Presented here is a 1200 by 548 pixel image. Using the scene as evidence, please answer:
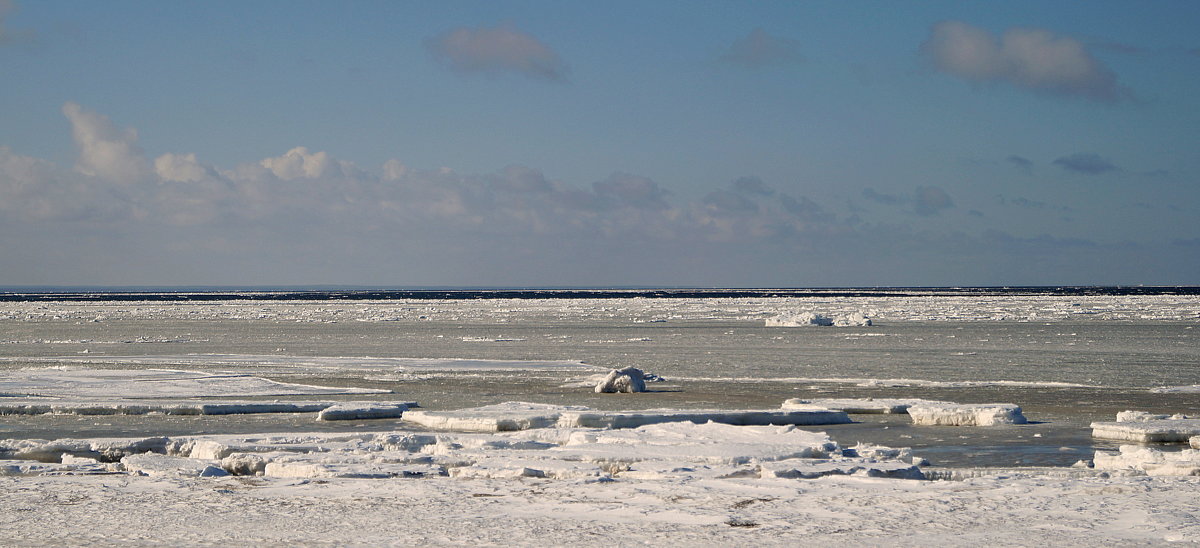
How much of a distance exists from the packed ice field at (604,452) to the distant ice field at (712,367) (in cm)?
9

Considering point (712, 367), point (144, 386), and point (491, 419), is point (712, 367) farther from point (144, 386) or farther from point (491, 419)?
point (491, 419)

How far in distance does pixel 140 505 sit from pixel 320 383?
9.49 meters

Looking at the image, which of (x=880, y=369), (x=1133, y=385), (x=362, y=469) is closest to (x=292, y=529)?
(x=362, y=469)

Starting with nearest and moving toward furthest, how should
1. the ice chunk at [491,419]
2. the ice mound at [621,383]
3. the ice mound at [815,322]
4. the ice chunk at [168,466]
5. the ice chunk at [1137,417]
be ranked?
the ice chunk at [168,466] < the ice chunk at [491,419] < the ice chunk at [1137,417] < the ice mound at [621,383] < the ice mound at [815,322]

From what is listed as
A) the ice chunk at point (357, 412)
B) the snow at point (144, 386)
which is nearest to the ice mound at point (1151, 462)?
the ice chunk at point (357, 412)

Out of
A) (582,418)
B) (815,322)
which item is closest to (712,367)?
(582,418)

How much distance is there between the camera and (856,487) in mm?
6945

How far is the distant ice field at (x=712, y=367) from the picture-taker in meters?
10.6

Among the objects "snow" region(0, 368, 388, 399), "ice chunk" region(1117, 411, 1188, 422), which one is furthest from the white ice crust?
"snow" region(0, 368, 388, 399)

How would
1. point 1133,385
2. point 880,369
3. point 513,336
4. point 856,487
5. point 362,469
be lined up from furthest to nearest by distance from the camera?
point 513,336
point 880,369
point 1133,385
point 362,469
point 856,487

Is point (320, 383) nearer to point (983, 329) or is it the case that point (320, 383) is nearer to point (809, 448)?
point (809, 448)

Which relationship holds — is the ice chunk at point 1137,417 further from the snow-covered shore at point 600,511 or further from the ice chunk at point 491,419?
the ice chunk at point 491,419

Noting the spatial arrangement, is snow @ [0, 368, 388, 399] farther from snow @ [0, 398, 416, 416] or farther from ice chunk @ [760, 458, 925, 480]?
ice chunk @ [760, 458, 925, 480]

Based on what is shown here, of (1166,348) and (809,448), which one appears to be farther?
(1166,348)
